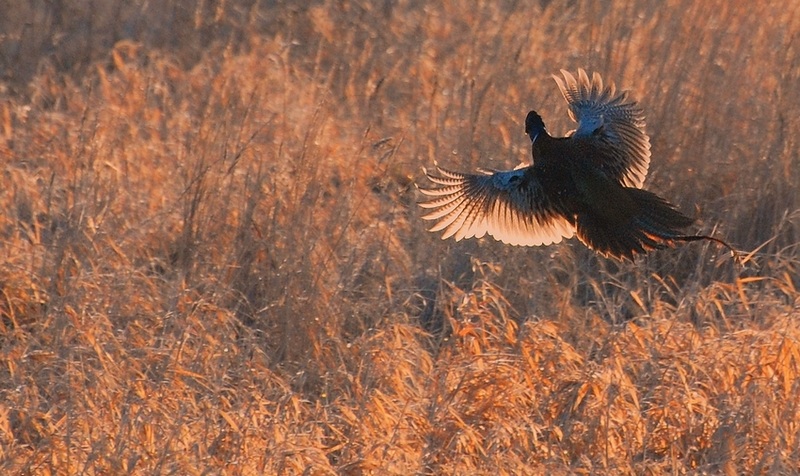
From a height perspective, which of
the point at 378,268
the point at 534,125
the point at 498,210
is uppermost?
the point at 534,125

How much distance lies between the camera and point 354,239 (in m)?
5.16

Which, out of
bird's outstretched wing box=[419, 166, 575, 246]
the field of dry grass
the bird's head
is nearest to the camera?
the field of dry grass

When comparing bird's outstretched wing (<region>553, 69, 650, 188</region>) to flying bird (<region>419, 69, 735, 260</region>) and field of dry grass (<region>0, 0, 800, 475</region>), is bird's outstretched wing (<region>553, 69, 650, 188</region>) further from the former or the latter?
field of dry grass (<region>0, 0, 800, 475</region>)

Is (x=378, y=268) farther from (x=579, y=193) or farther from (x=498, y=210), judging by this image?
(x=579, y=193)

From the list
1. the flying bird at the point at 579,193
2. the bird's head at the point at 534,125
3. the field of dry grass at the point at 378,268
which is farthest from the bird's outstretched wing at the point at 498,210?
the field of dry grass at the point at 378,268

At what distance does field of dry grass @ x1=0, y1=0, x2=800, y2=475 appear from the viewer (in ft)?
12.5

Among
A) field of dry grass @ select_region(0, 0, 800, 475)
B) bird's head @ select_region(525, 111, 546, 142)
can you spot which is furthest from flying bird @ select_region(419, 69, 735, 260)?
field of dry grass @ select_region(0, 0, 800, 475)

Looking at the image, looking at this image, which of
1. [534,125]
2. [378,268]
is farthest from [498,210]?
[378,268]

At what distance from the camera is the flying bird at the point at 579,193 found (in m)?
3.85

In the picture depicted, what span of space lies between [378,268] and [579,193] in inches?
49.3

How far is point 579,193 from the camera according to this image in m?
3.95

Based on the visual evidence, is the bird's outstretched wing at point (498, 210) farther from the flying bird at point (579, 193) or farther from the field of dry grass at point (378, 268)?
the field of dry grass at point (378, 268)

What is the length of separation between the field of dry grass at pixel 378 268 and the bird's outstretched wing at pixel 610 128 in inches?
18.6

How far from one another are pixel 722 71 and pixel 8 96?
10.9ft
